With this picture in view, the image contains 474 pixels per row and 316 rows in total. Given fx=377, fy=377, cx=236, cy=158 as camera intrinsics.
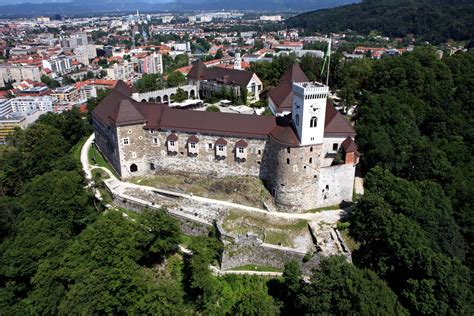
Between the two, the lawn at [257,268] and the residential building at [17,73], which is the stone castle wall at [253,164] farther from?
the residential building at [17,73]

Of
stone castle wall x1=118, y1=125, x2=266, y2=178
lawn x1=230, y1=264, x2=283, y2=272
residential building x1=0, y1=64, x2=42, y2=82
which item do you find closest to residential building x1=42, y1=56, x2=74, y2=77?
residential building x1=0, y1=64, x2=42, y2=82

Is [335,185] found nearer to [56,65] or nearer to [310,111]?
[310,111]

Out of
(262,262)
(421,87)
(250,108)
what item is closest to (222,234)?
(262,262)

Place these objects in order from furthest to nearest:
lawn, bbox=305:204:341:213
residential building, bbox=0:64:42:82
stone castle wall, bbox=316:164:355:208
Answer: residential building, bbox=0:64:42:82 → lawn, bbox=305:204:341:213 → stone castle wall, bbox=316:164:355:208

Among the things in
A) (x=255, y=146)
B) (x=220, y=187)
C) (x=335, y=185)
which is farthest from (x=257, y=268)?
(x=255, y=146)

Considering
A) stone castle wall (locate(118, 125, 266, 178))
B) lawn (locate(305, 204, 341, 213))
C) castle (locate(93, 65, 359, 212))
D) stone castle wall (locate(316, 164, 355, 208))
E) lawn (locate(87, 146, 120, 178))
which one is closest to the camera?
castle (locate(93, 65, 359, 212))

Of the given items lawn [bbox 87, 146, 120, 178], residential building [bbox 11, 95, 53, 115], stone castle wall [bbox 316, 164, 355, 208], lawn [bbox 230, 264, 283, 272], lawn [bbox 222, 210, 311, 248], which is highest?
stone castle wall [bbox 316, 164, 355, 208]

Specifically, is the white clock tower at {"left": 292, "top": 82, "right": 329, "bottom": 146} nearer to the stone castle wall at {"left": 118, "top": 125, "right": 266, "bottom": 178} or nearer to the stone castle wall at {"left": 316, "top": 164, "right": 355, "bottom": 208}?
the stone castle wall at {"left": 316, "top": 164, "right": 355, "bottom": 208}
